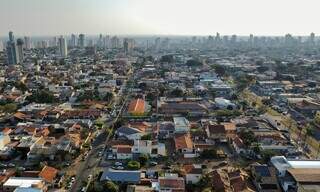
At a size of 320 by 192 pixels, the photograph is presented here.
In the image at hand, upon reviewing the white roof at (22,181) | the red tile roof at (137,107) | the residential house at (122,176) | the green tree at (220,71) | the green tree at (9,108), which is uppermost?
the green tree at (220,71)

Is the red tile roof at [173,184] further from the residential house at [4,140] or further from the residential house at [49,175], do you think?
the residential house at [4,140]

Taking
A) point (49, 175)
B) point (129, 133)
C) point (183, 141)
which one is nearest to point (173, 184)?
point (183, 141)

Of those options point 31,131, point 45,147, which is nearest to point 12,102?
point 31,131

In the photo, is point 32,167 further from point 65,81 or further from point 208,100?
point 65,81

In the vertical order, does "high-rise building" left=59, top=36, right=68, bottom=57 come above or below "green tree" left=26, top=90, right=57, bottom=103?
above

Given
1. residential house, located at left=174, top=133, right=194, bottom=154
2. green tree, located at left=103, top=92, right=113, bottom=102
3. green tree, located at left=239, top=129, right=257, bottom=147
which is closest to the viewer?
residential house, located at left=174, top=133, right=194, bottom=154

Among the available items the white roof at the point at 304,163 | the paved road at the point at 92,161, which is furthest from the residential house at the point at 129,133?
the white roof at the point at 304,163

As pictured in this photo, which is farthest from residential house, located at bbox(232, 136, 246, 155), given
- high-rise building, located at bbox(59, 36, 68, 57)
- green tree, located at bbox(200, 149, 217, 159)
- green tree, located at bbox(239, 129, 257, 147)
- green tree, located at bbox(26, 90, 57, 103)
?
high-rise building, located at bbox(59, 36, 68, 57)

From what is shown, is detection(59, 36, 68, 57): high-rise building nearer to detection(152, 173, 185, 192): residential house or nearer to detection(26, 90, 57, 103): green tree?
detection(26, 90, 57, 103): green tree
